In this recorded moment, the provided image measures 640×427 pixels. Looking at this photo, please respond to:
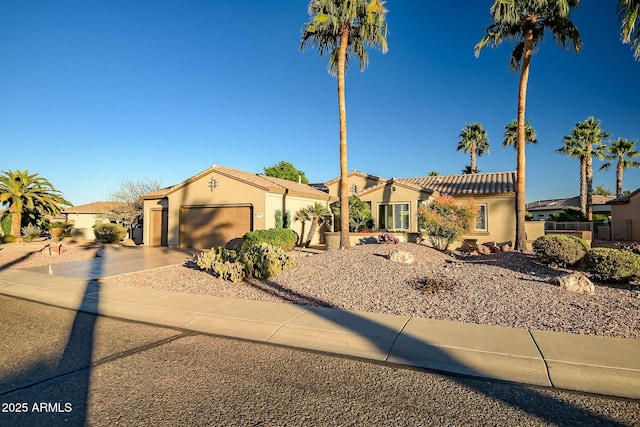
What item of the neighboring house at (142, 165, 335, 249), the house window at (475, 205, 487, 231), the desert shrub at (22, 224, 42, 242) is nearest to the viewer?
the neighboring house at (142, 165, 335, 249)

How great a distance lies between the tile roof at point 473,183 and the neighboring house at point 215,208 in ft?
29.0

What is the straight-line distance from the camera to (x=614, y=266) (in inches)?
337

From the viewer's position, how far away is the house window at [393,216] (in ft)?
72.5

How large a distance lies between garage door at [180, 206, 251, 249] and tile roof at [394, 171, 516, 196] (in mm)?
11048

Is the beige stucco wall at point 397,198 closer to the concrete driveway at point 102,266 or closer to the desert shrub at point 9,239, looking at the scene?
the concrete driveway at point 102,266

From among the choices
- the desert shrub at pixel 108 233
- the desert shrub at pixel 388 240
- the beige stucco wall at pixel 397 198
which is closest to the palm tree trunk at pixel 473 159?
the beige stucco wall at pixel 397 198

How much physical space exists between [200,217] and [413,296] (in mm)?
16267

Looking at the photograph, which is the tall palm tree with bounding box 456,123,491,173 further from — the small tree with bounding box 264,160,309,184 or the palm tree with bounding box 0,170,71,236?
the palm tree with bounding box 0,170,71,236

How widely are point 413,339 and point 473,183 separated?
843 inches

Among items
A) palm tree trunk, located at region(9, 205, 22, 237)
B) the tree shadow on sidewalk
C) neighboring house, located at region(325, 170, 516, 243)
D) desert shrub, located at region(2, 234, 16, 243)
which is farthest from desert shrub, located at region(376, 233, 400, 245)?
palm tree trunk, located at region(9, 205, 22, 237)

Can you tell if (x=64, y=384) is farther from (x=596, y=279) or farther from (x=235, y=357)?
(x=596, y=279)

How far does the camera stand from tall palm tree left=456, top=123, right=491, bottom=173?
42375 millimetres

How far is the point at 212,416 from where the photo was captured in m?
3.69

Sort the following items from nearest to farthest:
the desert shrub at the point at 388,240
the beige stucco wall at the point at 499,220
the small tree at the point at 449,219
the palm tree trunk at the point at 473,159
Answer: the desert shrub at the point at 388,240, the small tree at the point at 449,219, the beige stucco wall at the point at 499,220, the palm tree trunk at the point at 473,159
